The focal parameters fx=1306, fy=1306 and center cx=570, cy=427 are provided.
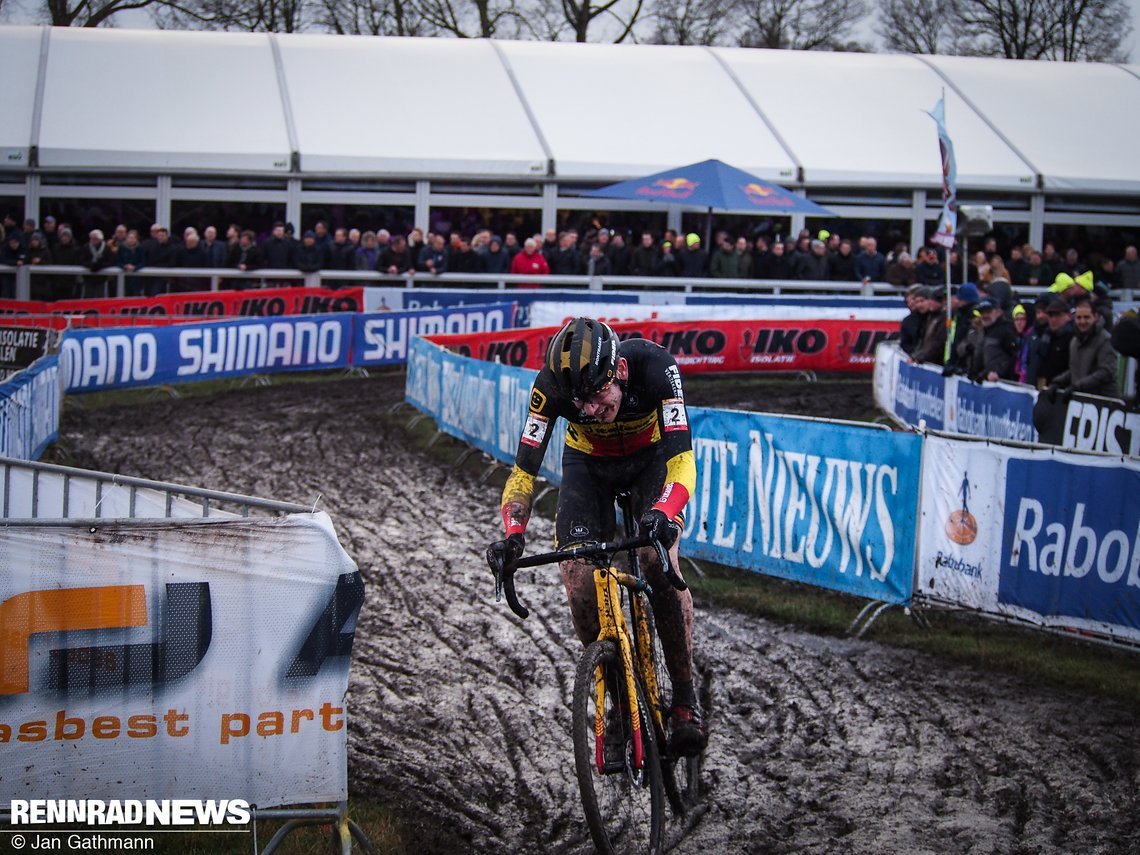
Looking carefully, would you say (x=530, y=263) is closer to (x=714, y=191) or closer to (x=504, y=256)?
(x=504, y=256)

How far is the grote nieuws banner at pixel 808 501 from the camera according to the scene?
9.17 meters

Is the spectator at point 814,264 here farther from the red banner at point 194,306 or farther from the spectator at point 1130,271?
Result: the red banner at point 194,306

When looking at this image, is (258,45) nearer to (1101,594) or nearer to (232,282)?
(232,282)

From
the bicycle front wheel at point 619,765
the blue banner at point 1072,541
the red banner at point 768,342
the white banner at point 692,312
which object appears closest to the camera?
the bicycle front wheel at point 619,765

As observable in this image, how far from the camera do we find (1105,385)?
11719 millimetres

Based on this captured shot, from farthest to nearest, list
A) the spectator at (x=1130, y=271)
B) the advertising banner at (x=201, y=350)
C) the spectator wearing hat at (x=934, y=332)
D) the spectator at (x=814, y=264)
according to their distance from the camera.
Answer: the spectator at (x=1130, y=271) → the spectator at (x=814, y=264) → the advertising banner at (x=201, y=350) → the spectator wearing hat at (x=934, y=332)

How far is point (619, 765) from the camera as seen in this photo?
17.4 feet

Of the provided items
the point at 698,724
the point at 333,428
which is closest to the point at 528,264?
the point at 333,428

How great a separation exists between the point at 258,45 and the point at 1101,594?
26246 mm

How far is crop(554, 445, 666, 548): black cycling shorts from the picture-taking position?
585 centimetres

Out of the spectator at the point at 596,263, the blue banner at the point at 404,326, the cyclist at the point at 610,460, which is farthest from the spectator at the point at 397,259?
→ the cyclist at the point at 610,460

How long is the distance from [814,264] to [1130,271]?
6862mm

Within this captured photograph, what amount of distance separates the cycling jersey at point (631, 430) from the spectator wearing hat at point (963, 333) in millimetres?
9385

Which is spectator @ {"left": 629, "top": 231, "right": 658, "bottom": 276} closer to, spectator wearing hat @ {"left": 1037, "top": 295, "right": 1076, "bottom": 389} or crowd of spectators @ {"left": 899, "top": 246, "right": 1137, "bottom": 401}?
crowd of spectators @ {"left": 899, "top": 246, "right": 1137, "bottom": 401}
